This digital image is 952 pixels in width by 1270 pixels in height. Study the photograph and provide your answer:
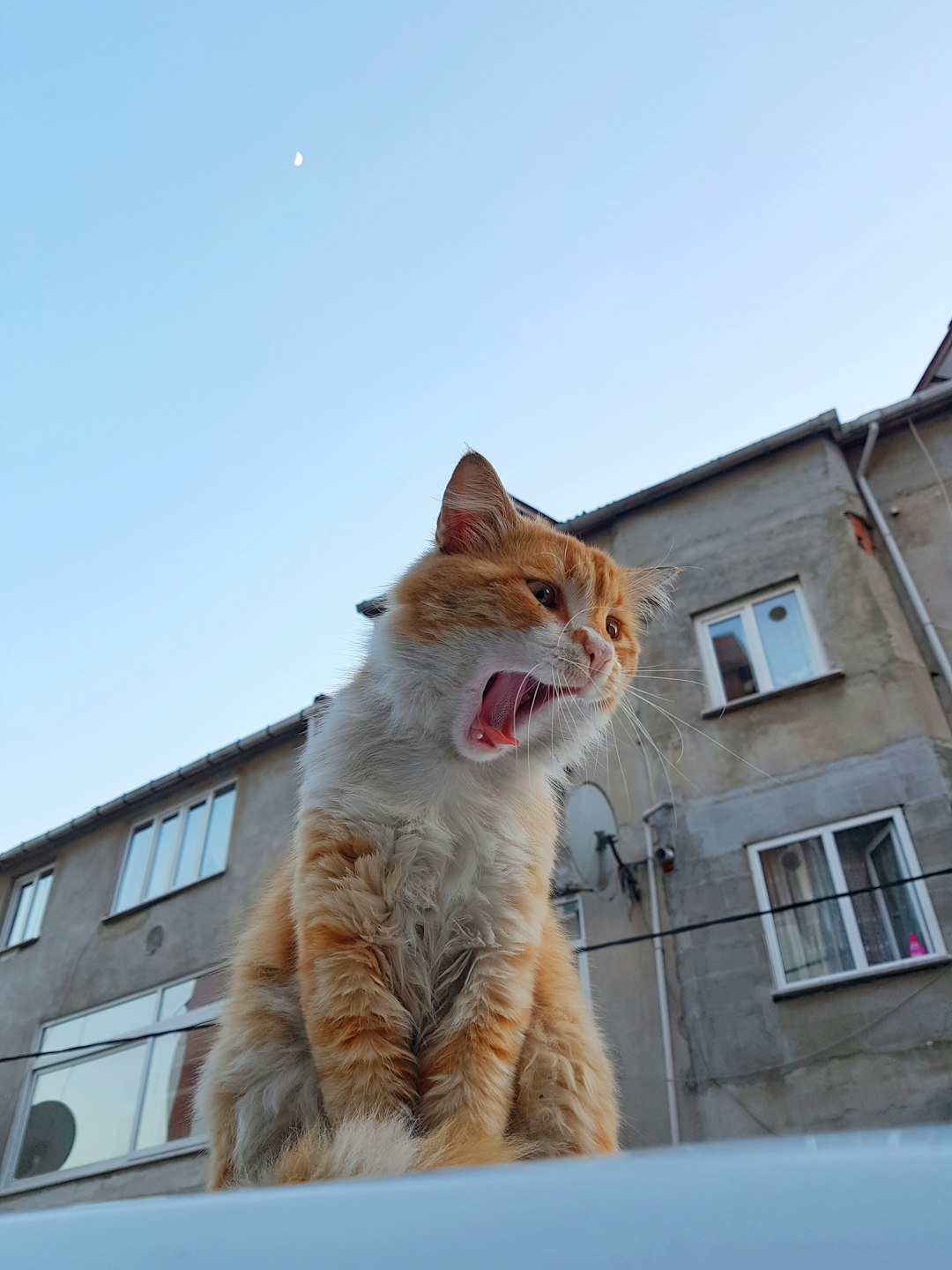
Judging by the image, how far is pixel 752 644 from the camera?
646cm

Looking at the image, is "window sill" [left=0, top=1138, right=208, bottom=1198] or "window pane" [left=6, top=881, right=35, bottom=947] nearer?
"window sill" [left=0, top=1138, right=208, bottom=1198]

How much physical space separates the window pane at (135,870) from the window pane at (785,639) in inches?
226

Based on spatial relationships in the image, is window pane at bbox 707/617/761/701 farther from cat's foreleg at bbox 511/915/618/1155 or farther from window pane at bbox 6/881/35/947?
window pane at bbox 6/881/35/947

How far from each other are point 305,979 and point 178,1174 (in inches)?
212

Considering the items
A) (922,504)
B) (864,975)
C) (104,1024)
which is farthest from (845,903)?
(104,1024)

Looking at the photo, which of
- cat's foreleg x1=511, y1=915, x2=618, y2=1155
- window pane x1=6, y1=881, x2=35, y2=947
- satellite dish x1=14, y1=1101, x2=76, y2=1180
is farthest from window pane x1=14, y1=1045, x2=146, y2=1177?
cat's foreleg x1=511, y1=915, x2=618, y2=1155

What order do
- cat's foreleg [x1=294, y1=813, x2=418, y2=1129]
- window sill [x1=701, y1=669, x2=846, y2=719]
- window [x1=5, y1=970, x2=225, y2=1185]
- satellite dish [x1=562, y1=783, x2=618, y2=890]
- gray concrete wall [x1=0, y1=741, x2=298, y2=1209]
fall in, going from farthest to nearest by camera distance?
1. gray concrete wall [x1=0, y1=741, x2=298, y2=1209]
2. window [x1=5, y1=970, x2=225, y2=1185]
3. window sill [x1=701, y1=669, x2=846, y2=719]
4. satellite dish [x1=562, y1=783, x2=618, y2=890]
5. cat's foreleg [x1=294, y1=813, x2=418, y2=1129]

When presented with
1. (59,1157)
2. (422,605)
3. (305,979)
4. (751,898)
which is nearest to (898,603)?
(751,898)

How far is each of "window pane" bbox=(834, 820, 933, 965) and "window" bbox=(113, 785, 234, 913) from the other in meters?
4.93

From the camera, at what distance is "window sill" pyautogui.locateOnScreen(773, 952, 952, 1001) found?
187 inches

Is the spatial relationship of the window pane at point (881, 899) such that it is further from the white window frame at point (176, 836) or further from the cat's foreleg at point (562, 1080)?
the white window frame at point (176, 836)

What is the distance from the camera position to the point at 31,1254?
0.38 metres

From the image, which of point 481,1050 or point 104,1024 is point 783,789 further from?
point 104,1024

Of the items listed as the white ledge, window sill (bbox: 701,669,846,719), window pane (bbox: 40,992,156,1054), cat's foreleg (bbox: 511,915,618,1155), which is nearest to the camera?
the white ledge
